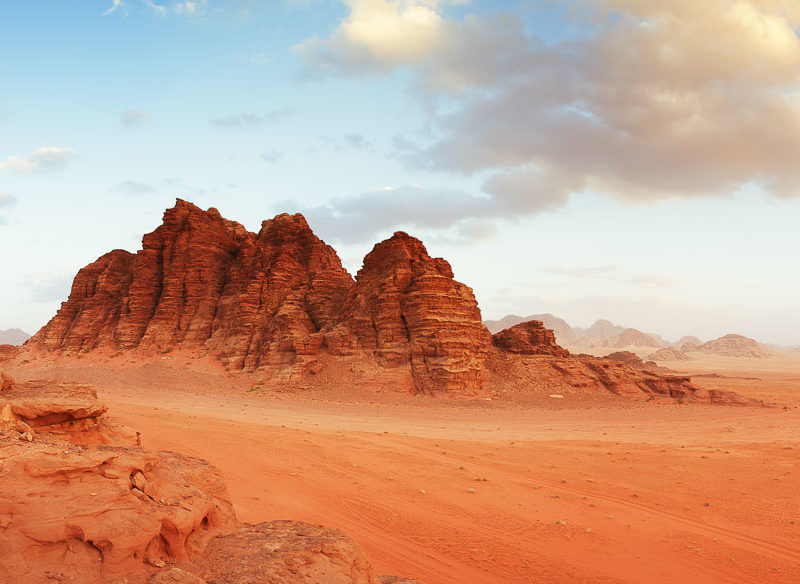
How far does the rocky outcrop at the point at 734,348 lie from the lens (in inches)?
5556

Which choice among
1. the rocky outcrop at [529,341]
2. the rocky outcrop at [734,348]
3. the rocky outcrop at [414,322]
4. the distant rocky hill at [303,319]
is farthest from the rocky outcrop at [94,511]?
the rocky outcrop at [734,348]

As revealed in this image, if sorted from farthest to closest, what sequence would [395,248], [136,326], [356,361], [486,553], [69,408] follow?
1. [136,326]
2. [395,248]
3. [356,361]
4. [69,408]
5. [486,553]

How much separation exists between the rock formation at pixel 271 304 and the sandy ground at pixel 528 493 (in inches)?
476

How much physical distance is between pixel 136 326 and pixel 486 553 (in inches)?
1761

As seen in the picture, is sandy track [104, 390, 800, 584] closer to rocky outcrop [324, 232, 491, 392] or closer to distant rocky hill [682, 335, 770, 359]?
rocky outcrop [324, 232, 491, 392]

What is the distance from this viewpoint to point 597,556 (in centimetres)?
660

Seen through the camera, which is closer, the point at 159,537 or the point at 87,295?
the point at 159,537

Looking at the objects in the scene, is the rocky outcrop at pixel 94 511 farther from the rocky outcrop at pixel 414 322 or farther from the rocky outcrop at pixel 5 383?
the rocky outcrop at pixel 414 322

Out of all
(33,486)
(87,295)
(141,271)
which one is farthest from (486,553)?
(87,295)

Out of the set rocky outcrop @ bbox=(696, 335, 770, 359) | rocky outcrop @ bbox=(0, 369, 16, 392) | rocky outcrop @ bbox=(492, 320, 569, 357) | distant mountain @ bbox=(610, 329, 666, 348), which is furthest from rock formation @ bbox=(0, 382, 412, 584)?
distant mountain @ bbox=(610, 329, 666, 348)

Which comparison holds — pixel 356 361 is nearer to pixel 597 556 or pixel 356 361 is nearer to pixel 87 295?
pixel 597 556

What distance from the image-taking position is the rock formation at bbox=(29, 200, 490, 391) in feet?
102

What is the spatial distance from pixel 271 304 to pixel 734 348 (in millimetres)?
154145

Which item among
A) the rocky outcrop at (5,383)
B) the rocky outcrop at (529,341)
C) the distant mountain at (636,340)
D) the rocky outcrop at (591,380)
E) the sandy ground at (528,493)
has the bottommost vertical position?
the sandy ground at (528,493)
